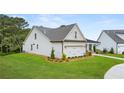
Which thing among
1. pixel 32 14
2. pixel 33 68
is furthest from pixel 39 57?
pixel 32 14

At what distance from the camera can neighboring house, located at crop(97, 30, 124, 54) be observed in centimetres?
1177

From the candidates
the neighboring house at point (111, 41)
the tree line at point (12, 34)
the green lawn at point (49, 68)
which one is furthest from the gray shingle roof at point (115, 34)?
the tree line at point (12, 34)

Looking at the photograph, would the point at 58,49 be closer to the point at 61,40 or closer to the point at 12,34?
the point at 61,40

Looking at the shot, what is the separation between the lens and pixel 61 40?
38.2 feet

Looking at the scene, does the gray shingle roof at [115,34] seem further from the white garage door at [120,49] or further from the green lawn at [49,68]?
the green lawn at [49,68]

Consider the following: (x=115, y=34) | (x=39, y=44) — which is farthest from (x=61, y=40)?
(x=115, y=34)

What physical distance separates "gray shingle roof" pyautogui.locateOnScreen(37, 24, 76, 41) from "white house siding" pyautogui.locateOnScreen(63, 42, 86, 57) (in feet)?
0.98

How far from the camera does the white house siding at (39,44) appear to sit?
38.5 feet

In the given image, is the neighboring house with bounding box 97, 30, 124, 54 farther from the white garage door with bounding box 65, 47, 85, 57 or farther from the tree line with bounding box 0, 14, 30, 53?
the tree line with bounding box 0, 14, 30, 53

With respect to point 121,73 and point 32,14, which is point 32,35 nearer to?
point 32,14

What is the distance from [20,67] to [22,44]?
865mm

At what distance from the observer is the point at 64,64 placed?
11539 millimetres

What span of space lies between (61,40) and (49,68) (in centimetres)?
99
